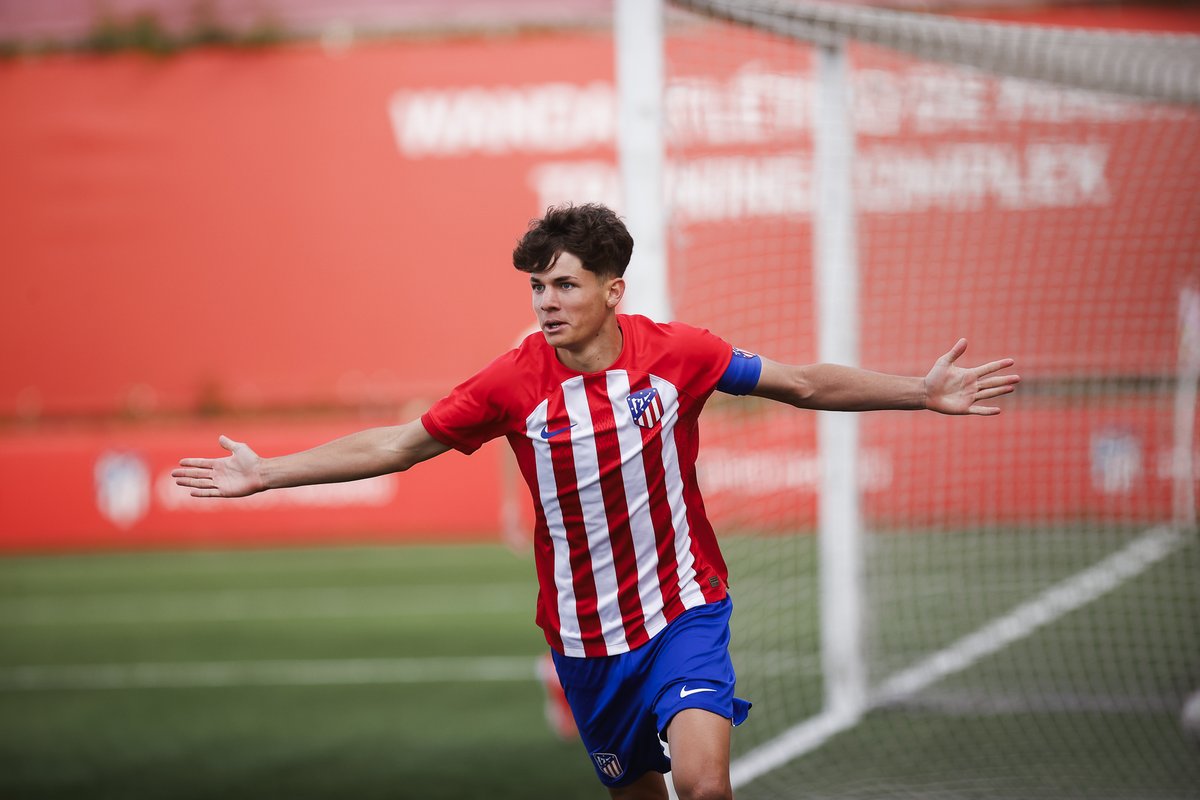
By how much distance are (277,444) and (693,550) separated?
10.5 meters

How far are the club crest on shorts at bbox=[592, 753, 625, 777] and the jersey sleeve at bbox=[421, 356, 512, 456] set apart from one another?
0.97 m

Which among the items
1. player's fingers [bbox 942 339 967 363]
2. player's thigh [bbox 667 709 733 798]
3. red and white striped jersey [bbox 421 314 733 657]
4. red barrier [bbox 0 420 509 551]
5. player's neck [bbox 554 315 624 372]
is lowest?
red barrier [bbox 0 420 509 551]

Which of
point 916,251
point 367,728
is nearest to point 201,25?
point 916,251

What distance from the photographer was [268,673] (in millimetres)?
7781

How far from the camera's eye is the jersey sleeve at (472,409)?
3.44 m

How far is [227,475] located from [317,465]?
0.24 metres

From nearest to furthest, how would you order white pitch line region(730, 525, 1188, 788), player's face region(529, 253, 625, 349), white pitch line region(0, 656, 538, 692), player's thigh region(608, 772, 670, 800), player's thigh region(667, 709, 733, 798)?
player's thigh region(667, 709, 733, 798)
player's face region(529, 253, 625, 349)
player's thigh region(608, 772, 670, 800)
white pitch line region(730, 525, 1188, 788)
white pitch line region(0, 656, 538, 692)

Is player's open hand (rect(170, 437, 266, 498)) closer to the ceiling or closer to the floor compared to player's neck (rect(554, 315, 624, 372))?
closer to the floor

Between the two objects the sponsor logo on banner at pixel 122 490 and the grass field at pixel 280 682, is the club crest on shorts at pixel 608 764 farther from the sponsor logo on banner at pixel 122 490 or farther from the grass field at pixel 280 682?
the sponsor logo on banner at pixel 122 490

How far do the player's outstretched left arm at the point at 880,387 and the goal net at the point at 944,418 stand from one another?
Result: 1.40 meters

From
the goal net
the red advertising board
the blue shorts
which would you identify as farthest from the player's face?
the red advertising board

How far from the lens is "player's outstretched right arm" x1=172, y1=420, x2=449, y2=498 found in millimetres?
3441

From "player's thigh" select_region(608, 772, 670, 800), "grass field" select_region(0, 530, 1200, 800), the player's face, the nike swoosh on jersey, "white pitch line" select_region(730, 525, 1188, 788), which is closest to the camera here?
the player's face

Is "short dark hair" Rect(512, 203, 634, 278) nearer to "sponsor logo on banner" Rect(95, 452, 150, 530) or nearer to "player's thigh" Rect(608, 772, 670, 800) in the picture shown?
"player's thigh" Rect(608, 772, 670, 800)
